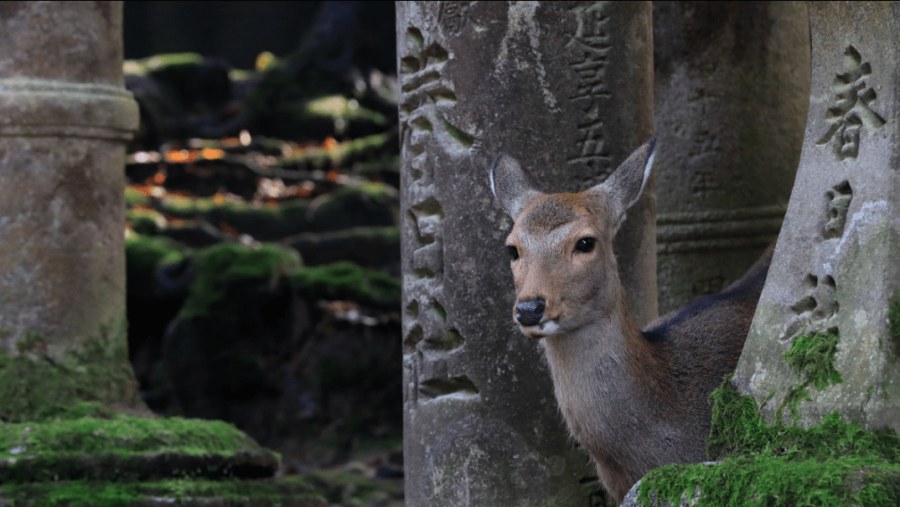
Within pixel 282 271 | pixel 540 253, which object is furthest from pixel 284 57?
pixel 540 253

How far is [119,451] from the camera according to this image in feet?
22.0

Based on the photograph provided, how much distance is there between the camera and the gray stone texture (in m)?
7.05

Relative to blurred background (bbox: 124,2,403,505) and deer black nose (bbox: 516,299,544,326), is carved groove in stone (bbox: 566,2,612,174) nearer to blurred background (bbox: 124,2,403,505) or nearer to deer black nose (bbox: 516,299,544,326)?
deer black nose (bbox: 516,299,544,326)

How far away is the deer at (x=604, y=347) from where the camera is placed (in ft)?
16.8

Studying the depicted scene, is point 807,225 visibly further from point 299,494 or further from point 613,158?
point 299,494

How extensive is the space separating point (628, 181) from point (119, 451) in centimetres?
260

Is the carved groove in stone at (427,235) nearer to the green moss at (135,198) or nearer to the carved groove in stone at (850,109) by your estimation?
the carved groove in stone at (850,109)

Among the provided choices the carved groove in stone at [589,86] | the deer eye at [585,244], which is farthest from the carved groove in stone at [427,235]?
the deer eye at [585,244]

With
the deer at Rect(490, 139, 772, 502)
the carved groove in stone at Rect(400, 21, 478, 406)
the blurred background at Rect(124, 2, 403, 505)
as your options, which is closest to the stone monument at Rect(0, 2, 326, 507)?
the carved groove in stone at Rect(400, 21, 478, 406)

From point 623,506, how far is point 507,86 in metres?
1.91

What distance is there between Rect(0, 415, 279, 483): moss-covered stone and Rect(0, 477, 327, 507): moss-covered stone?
0.06 metres

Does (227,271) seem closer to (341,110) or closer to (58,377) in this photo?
(341,110)

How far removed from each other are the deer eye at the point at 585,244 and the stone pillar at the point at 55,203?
9.16 ft

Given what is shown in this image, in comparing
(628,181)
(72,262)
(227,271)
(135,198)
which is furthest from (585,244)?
(135,198)
